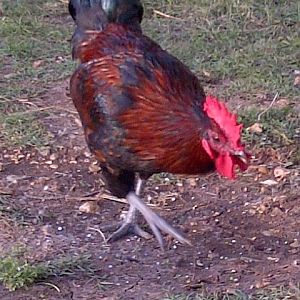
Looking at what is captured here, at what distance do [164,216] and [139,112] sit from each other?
2.45 ft

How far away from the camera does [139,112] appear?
3939 millimetres

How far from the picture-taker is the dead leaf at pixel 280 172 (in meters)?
4.79

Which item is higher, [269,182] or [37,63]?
[37,63]

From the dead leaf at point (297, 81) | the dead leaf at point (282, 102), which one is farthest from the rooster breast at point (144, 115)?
the dead leaf at point (297, 81)

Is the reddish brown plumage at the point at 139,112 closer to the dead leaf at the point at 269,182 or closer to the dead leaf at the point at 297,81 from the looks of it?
the dead leaf at the point at 269,182

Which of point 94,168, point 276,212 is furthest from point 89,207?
point 276,212

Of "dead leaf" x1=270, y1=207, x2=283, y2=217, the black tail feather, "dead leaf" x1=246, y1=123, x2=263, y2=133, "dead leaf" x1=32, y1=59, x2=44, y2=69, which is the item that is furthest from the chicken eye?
"dead leaf" x1=32, y1=59, x2=44, y2=69

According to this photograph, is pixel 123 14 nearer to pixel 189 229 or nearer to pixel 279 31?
pixel 189 229

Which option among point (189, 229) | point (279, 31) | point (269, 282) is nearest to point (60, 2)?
point (279, 31)

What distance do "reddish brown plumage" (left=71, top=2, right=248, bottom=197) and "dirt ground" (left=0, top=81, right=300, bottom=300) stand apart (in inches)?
12.7

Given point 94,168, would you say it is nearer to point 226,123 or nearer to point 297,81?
point 226,123

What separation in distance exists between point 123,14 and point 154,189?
929 mm

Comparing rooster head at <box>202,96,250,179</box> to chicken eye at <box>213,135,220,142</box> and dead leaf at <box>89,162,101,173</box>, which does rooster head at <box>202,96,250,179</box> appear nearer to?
chicken eye at <box>213,135,220,142</box>

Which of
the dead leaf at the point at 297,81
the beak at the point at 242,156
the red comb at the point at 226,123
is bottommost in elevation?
the dead leaf at the point at 297,81
